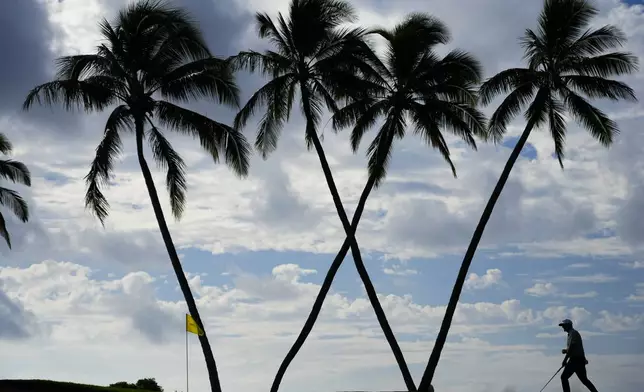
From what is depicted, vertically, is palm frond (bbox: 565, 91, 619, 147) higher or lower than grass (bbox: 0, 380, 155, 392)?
higher

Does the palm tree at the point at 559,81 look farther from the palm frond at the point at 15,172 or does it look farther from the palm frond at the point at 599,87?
the palm frond at the point at 15,172

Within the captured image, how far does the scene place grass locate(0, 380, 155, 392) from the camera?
3083 centimetres

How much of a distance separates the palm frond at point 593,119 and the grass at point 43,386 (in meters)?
19.0

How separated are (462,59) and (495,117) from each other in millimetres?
3044

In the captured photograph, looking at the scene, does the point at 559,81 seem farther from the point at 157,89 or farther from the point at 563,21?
the point at 157,89

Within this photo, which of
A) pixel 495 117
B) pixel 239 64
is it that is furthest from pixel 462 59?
pixel 239 64

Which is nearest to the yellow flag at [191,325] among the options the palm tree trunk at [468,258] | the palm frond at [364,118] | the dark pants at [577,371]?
the palm tree trunk at [468,258]

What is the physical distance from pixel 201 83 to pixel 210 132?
181cm

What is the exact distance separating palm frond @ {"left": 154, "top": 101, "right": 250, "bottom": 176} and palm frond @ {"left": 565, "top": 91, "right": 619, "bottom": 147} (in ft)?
38.5

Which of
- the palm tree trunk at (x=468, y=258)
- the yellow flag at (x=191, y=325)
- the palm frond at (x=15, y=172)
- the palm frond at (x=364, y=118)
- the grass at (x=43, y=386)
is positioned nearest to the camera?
the grass at (x=43, y=386)

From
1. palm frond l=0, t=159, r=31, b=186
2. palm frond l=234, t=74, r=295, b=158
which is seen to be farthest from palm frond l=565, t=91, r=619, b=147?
palm frond l=0, t=159, r=31, b=186

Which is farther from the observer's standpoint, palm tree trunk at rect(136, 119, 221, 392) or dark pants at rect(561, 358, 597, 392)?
palm tree trunk at rect(136, 119, 221, 392)

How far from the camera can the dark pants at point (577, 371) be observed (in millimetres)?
25688

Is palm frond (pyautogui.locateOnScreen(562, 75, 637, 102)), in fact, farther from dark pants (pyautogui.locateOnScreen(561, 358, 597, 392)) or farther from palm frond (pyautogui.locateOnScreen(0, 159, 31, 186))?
palm frond (pyautogui.locateOnScreen(0, 159, 31, 186))
